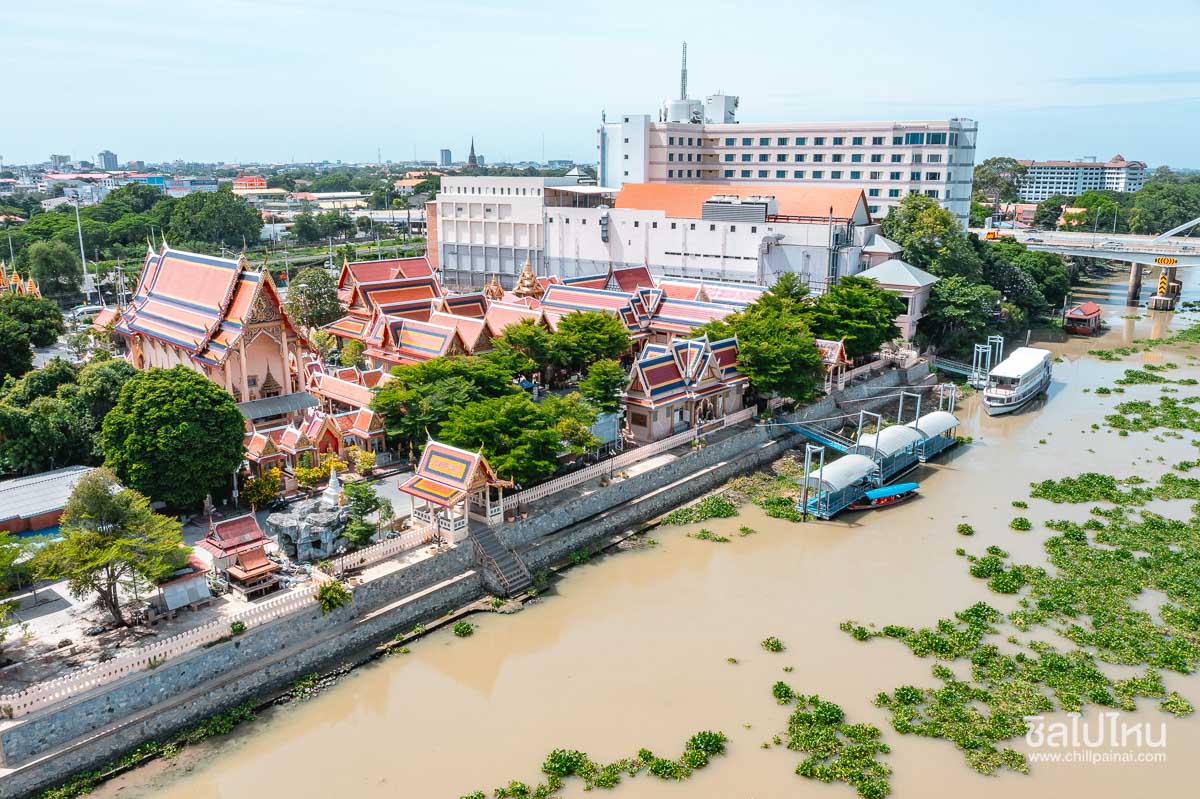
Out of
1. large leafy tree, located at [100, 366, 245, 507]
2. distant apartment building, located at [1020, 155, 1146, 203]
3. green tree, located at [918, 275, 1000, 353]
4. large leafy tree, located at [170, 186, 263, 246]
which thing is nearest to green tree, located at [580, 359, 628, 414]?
large leafy tree, located at [100, 366, 245, 507]

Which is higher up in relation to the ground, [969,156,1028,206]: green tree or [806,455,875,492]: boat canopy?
[969,156,1028,206]: green tree

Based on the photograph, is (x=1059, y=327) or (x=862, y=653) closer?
(x=862, y=653)

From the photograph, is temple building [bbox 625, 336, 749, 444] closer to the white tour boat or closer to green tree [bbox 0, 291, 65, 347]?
the white tour boat

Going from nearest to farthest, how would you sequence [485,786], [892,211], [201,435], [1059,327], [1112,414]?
[485,786]
[201,435]
[1112,414]
[892,211]
[1059,327]

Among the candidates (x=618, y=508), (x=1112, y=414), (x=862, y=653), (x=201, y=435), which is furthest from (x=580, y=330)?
(x=1112, y=414)

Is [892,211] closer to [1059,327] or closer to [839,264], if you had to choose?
[839,264]

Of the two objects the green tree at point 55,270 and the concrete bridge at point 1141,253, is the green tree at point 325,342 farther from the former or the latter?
the concrete bridge at point 1141,253
